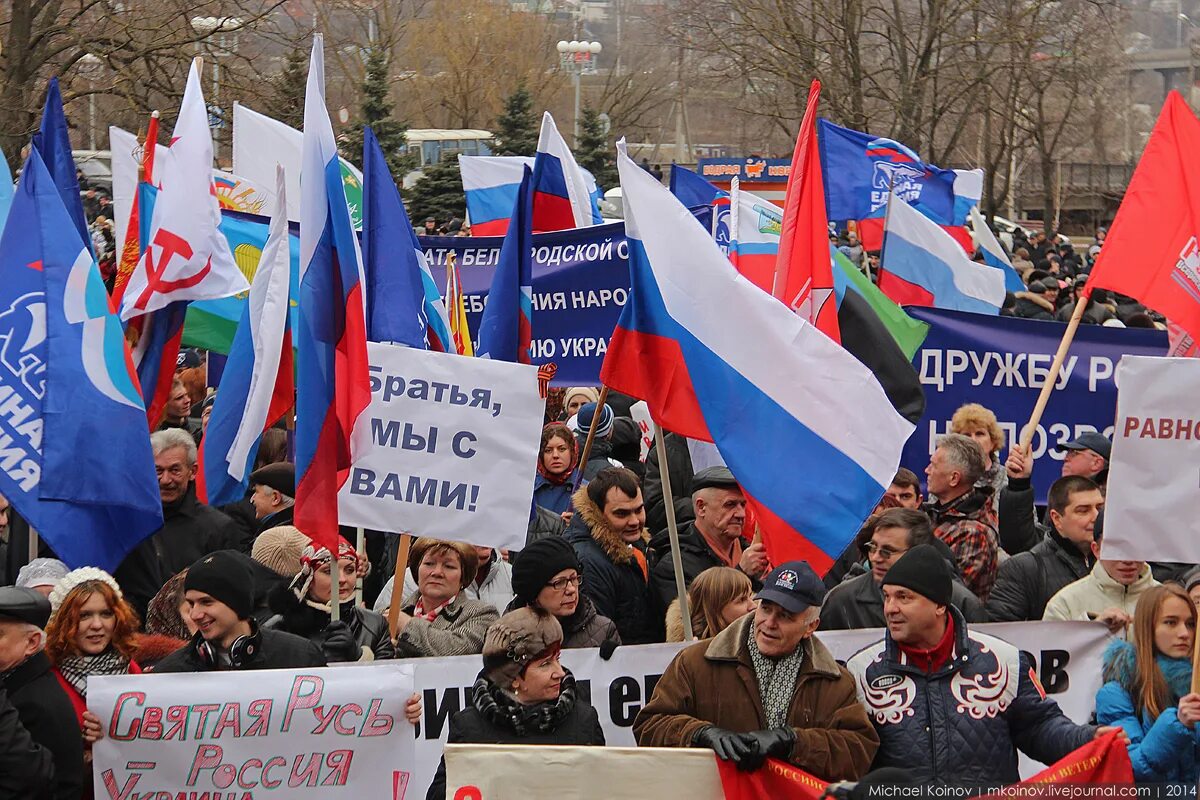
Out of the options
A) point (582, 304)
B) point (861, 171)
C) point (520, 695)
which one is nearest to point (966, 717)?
point (520, 695)

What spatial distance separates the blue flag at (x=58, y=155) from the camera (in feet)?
28.5

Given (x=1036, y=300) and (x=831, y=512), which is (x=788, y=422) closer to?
(x=831, y=512)

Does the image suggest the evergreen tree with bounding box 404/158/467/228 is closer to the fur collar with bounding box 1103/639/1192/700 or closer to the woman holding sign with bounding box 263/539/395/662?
the woman holding sign with bounding box 263/539/395/662

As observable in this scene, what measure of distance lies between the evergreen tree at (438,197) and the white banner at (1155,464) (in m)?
26.2

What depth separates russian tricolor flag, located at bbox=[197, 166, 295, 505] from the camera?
25.1 ft

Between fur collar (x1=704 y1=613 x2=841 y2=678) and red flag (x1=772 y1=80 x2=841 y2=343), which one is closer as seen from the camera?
fur collar (x1=704 y1=613 x2=841 y2=678)

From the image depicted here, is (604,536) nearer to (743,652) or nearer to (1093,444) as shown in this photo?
(743,652)

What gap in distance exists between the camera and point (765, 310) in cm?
638

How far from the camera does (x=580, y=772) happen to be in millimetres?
5094

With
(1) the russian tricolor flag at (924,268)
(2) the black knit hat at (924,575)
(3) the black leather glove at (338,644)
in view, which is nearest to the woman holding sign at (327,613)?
(3) the black leather glove at (338,644)

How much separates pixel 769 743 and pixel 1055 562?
255 centimetres

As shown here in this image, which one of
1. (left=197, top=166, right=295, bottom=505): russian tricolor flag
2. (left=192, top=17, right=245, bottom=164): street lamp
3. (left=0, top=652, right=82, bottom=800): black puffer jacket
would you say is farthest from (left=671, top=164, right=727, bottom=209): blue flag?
(left=0, top=652, right=82, bottom=800): black puffer jacket

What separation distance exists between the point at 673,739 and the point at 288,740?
1.18 meters

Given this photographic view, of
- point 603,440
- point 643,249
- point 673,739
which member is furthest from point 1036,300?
point 673,739
